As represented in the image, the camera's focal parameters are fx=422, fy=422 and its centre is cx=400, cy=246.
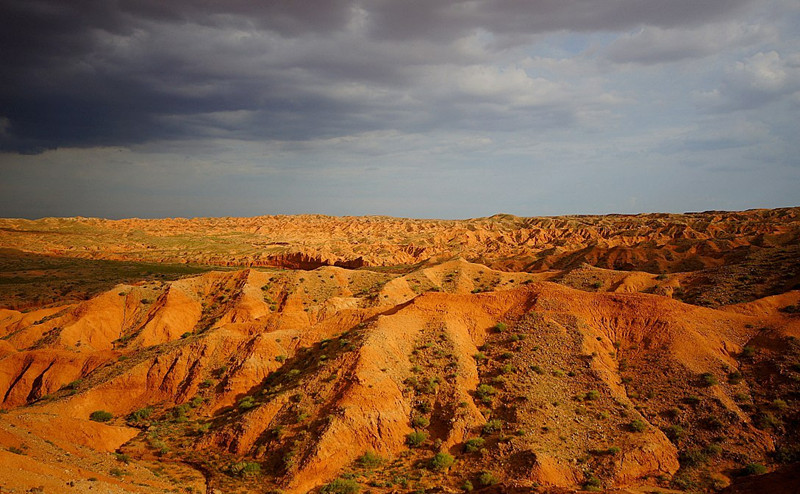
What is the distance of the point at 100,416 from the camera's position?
31734 mm

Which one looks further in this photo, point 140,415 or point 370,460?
point 140,415

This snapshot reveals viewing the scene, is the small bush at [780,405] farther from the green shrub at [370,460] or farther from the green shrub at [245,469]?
the green shrub at [245,469]

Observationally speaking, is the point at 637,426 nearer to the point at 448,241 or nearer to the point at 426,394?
the point at 426,394

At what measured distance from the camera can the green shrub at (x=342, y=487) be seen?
2232cm

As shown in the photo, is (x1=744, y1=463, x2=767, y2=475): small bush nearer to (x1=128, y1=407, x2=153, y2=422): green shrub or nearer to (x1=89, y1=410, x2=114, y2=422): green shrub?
(x1=128, y1=407, x2=153, y2=422): green shrub

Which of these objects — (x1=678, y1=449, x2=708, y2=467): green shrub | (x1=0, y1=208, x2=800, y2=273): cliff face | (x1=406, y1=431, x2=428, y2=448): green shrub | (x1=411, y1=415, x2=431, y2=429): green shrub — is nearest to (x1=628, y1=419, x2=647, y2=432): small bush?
(x1=678, y1=449, x2=708, y2=467): green shrub

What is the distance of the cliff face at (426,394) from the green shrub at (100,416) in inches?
20.9

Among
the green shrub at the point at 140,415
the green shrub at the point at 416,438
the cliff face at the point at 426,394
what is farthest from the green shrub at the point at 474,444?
the green shrub at the point at 140,415

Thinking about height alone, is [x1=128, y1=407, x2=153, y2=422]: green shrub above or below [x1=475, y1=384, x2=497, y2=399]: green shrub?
below

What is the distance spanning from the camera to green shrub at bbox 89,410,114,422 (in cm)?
3153

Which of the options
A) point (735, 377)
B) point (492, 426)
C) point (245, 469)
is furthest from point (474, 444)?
point (735, 377)

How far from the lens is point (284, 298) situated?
182ft

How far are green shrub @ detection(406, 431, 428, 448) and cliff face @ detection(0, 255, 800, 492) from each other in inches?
3.4

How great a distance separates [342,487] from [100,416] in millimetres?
21514
